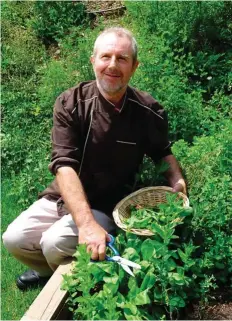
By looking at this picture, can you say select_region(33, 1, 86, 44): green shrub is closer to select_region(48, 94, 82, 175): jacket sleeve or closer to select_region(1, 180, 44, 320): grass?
select_region(1, 180, 44, 320): grass

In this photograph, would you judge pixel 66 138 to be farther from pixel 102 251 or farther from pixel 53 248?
pixel 102 251

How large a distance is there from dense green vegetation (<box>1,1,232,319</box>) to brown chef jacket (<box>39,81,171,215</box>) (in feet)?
0.63

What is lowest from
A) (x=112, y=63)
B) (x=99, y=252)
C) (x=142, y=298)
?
(x=142, y=298)

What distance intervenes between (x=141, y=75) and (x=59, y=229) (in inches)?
89.7

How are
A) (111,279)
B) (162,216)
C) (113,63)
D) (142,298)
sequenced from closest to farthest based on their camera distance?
(142,298), (111,279), (162,216), (113,63)

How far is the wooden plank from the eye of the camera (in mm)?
3096

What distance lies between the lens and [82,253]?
299cm

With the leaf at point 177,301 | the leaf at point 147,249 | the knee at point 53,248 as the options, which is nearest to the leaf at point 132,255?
the leaf at point 147,249

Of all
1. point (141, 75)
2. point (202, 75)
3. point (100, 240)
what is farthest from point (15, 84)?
point (100, 240)

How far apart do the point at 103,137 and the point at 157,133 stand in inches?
15.1

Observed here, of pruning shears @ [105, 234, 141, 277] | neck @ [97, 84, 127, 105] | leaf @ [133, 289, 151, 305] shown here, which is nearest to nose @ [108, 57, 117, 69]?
neck @ [97, 84, 127, 105]

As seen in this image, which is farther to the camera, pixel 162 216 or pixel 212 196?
pixel 212 196

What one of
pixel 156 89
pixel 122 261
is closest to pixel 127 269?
pixel 122 261

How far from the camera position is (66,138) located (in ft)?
11.7
